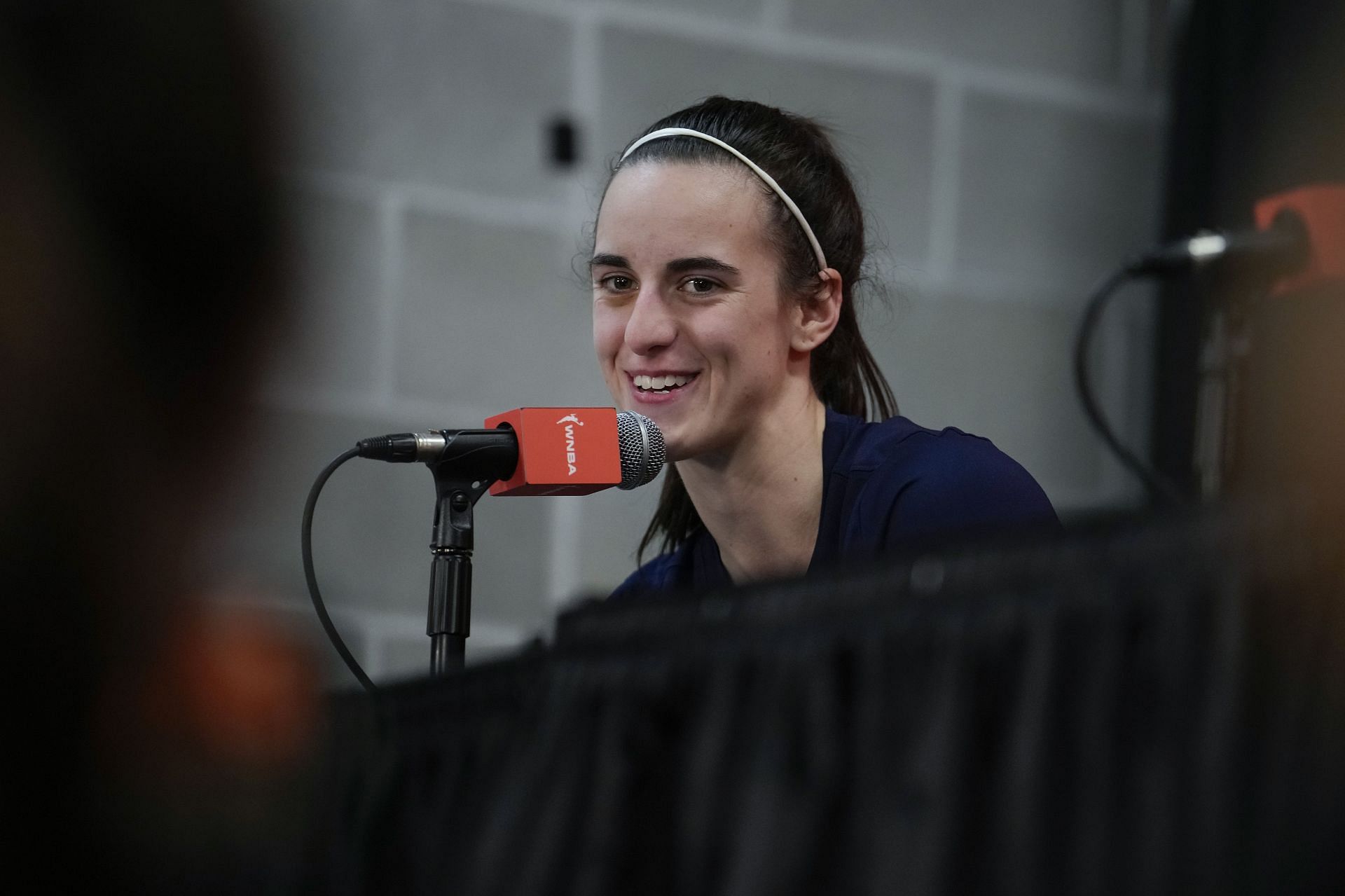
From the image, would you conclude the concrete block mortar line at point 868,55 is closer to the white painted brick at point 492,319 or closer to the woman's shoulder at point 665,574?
the white painted brick at point 492,319

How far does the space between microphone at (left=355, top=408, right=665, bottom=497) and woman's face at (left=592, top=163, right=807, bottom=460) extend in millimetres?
551

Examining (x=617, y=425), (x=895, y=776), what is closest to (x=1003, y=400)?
(x=617, y=425)

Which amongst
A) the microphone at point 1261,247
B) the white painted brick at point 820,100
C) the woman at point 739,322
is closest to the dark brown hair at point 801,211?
the woman at point 739,322

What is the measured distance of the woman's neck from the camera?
79.5 inches

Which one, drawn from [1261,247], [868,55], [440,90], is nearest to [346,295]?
[440,90]

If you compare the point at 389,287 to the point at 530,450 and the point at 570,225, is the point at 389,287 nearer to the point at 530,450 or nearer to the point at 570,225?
the point at 570,225

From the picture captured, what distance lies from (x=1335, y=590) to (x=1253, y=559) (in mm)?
37

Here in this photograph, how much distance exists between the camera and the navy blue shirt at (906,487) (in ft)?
5.73

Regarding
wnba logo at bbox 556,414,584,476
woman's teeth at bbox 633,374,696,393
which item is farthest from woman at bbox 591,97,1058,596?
wnba logo at bbox 556,414,584,476

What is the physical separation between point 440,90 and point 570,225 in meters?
0.33

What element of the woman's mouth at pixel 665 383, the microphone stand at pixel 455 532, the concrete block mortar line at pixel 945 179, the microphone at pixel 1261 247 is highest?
the concrete block mortar line at pixel 945 179

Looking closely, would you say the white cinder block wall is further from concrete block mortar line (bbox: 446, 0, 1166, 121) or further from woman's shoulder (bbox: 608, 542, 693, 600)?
woman's shoulder (bbox: 608, 542, 693, 600)

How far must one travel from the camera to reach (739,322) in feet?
6.56

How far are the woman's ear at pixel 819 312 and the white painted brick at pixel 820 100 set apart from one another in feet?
2.93
